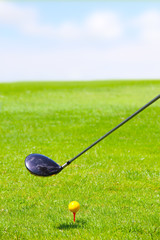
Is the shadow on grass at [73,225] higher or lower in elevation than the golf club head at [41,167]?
lower

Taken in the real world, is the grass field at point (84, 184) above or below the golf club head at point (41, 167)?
below

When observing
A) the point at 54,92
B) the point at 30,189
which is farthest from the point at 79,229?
the point at 54,92

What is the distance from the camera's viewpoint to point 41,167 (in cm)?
632

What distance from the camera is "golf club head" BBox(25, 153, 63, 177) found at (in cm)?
628

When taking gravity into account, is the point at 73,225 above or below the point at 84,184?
below

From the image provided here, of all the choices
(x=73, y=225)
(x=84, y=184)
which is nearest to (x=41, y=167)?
(x=73, y=225)

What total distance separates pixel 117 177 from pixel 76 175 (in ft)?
3.73

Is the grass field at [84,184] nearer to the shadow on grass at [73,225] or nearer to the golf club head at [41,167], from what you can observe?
the shadow on grass at [73,225]

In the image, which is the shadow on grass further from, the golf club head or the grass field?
the golf club head

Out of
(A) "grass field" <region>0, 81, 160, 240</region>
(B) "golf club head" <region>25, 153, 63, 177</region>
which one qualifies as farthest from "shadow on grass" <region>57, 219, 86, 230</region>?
(B) "golf club head" <region>25, 153, 63, 177</region>

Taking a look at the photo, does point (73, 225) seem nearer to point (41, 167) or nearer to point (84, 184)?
point (41, 167)

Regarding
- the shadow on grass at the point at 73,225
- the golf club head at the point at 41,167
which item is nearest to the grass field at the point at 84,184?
the shadow on grass at the point at 73,225

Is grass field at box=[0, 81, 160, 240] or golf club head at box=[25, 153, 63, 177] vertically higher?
golf club head at box=[25, 153, 63, 177]

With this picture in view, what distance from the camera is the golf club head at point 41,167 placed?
628cm
